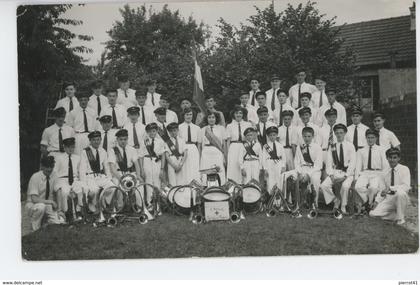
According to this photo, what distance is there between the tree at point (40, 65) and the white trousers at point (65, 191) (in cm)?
31

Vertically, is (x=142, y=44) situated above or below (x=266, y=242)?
above

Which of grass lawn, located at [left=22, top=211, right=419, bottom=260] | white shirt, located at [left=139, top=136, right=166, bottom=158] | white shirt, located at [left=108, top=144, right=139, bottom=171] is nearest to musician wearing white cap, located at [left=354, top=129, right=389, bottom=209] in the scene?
grass lawn, located at [left=22, top=211, right=419, bottom=260]

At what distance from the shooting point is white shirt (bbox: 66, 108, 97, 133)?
5.77 meters

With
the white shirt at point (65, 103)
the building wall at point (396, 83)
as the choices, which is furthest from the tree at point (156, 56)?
the building wall at point (396, 83)

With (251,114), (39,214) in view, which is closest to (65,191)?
(39,214)

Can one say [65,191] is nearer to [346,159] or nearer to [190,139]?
[190,139]

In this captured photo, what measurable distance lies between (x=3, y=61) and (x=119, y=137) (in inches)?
53.2

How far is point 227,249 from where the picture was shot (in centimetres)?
557

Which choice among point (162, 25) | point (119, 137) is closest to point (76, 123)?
point (119, 137)

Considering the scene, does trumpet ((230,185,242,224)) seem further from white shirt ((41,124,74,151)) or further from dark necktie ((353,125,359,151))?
white shirt ((41,124,74,151))

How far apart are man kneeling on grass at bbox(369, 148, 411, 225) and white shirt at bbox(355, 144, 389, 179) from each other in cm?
5

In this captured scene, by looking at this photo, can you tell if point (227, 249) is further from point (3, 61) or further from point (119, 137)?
point (3, 61)

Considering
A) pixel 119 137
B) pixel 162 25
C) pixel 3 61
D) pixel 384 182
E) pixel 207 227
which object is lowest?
pixel 207 227

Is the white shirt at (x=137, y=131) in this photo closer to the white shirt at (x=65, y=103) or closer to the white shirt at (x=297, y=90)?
the white shirt at (x=65, y=103)
